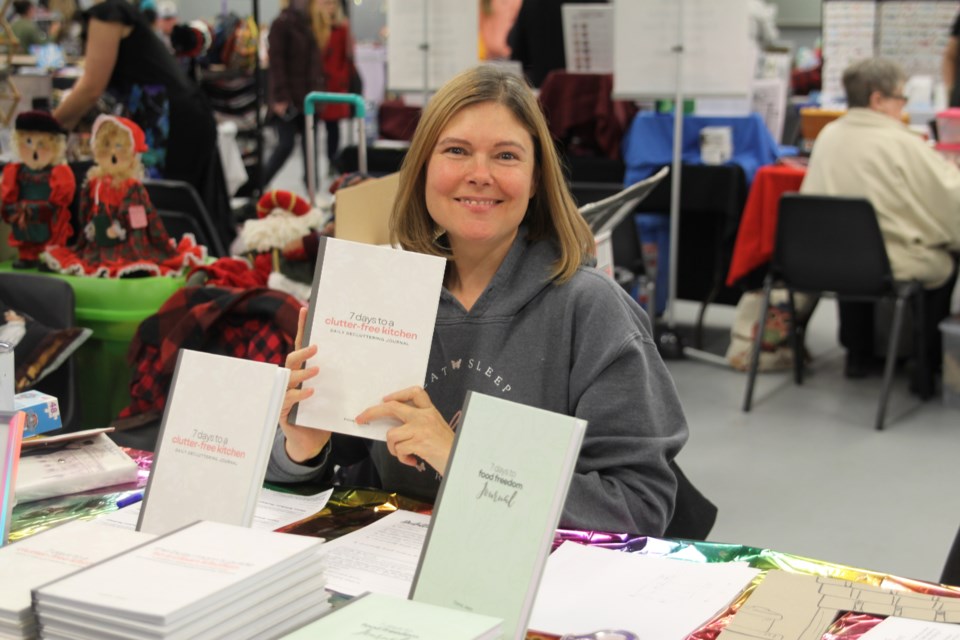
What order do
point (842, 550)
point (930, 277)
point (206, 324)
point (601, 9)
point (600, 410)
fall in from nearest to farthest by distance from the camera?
point (600, 410) → point (206, 324) → point (842, 550) → point (930, 277) → point (601, 9)

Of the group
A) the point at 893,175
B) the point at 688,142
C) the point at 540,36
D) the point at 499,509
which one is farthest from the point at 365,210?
the point at 540,36

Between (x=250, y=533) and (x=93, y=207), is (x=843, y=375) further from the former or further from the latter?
(x=250, y=533)

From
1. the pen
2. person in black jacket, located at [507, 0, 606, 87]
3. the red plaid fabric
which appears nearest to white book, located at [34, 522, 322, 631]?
the pen

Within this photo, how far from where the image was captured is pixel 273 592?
1017 mm

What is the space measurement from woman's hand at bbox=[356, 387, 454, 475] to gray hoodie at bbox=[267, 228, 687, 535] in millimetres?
203

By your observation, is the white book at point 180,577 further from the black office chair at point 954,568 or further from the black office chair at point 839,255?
the black office chair at point 839,255

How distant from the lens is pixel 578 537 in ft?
4.81

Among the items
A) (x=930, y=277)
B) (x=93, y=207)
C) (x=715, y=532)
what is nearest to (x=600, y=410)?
(x=715, y=532)

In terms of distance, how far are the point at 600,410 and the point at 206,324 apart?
4.51 feet

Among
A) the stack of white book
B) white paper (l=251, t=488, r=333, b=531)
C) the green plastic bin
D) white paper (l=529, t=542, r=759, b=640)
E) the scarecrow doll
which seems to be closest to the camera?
the stack of white book

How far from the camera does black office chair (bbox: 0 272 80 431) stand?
113 inches

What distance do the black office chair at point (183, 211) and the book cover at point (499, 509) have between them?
3133 mm

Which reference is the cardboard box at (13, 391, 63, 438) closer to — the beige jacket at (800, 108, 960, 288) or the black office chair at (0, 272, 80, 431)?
the black office chair at (0, 272, 80, 431)

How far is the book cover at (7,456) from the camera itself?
1.26m
